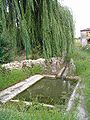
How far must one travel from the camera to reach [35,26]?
387 inches

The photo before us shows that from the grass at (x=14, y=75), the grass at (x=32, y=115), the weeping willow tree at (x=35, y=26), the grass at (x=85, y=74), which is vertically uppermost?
the weeping willow tree at (x=35, y=26)

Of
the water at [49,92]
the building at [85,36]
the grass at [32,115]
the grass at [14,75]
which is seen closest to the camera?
the grass at [32,115]

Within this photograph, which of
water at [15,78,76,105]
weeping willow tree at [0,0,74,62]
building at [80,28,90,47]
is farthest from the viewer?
building at [80,28,90,47]

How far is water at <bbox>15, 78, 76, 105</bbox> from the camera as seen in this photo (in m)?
6.28

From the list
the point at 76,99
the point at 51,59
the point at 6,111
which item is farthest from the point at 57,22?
the point at 6,111

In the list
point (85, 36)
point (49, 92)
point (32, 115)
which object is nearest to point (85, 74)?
point (49, 92)

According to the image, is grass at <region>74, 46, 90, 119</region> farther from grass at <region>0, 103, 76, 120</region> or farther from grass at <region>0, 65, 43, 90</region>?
grass at <region>0, 65, 43, 90</region>

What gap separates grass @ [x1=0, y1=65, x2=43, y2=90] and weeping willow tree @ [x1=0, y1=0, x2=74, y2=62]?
1.90 ft

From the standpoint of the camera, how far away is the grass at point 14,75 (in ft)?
24.8

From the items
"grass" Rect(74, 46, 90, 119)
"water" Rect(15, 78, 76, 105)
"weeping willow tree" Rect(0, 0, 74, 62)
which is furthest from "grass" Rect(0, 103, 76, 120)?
"weeping willow tree" Rect(0, 0, 74, 62)

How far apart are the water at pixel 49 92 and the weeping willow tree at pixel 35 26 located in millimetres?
1322

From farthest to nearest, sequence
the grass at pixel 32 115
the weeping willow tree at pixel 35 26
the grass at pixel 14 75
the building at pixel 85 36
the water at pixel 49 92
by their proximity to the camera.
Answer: the building at pixel 85 36
the weeping willow tree at pixel 35 26
the grass at pixel 14 75
the water at pixel 49 92
the grass at pixel 32 115

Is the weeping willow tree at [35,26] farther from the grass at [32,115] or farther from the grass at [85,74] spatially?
the grass at [32,115]

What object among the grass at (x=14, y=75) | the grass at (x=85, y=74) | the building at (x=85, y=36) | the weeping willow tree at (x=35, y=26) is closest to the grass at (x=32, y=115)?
the grass at (x=85, y=74)
